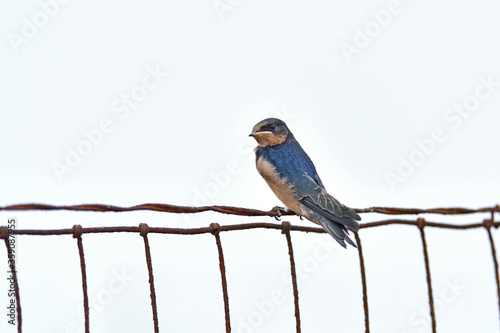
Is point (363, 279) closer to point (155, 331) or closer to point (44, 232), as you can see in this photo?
point (155, 331)

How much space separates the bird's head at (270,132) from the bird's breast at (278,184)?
25 cm

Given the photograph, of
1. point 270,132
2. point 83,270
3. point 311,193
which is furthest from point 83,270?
point 270,132

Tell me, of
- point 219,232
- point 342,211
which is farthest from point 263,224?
point 342,211

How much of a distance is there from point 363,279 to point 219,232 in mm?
699

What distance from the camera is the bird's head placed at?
210 inches

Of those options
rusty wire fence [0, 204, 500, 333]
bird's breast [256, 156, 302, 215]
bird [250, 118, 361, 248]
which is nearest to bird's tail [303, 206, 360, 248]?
bird [250, 118, 361, 248]

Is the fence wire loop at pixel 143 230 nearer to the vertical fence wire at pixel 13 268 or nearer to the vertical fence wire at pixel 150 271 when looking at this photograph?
the vertical fence wire at pixel 150 271

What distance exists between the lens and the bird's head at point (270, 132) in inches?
210

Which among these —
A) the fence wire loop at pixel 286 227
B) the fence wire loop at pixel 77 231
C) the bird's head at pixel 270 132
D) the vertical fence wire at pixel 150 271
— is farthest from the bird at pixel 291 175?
the fence wire loop at pixel 77 231

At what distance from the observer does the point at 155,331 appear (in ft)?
8.37

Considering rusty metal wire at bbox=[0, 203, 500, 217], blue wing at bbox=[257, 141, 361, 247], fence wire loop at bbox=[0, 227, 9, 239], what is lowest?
fence wire loop at bbox=[0, 227, 9, 239]

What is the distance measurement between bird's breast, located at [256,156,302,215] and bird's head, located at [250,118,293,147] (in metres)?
0.25

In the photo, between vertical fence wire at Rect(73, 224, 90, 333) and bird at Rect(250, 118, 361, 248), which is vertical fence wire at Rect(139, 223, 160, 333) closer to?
vertical fence wire at Rect(73, 224, 90, 333)

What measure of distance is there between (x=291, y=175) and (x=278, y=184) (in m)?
0.10
